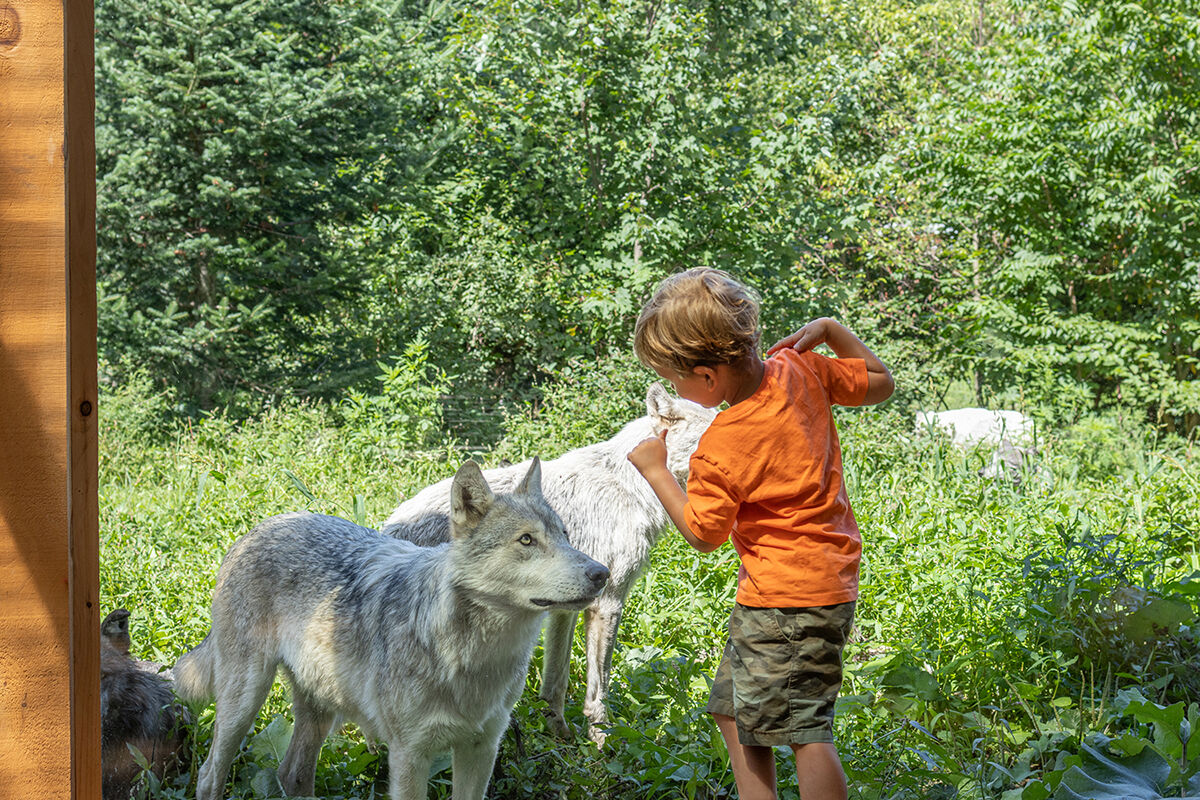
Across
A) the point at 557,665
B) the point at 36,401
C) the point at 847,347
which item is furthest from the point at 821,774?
the point at 36,401

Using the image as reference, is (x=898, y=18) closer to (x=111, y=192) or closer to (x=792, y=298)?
(x=792, y=298)

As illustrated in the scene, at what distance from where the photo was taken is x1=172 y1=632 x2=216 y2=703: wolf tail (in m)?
3.85

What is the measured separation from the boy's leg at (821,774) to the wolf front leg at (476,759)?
1.12 metres

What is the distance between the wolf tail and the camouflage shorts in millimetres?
2347

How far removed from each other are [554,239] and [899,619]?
8452mm

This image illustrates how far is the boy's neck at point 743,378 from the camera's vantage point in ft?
8.84

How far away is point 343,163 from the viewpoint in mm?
12211

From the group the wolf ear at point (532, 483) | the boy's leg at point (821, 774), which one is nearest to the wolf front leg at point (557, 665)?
the wolf ear at point (532, 483)

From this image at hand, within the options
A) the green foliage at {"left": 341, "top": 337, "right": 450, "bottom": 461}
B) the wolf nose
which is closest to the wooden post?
the wolf nose

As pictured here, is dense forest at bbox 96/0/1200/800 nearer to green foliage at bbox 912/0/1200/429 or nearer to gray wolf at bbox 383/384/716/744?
green foliage at bbox 912/0/1200/429

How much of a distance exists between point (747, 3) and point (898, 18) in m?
7.21

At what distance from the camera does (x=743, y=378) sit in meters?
2.72

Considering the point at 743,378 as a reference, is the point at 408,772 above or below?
below

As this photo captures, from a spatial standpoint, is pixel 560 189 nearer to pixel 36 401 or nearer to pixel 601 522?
pixel 601 522
